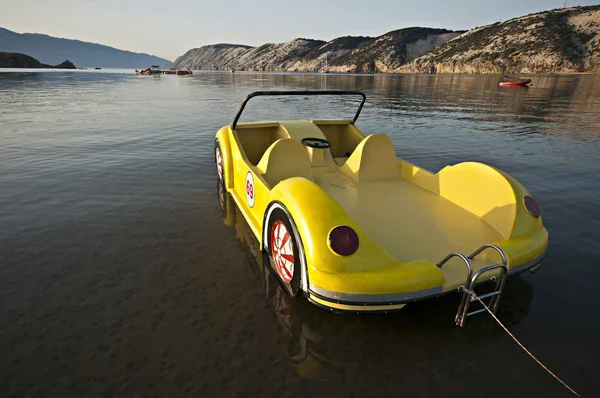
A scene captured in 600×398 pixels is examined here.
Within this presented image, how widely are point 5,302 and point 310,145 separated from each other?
4676 mm

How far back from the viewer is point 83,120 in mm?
13781

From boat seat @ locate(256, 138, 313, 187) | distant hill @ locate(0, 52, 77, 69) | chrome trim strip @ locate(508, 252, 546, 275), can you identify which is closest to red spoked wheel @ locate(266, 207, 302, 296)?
boat seat @ locate(256, 138, 313, 187)

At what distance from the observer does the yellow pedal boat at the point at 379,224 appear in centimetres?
260

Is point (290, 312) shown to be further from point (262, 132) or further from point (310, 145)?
point (262, 132)

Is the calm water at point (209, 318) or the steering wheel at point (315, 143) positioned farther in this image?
the steering wheel at point (315, 143)

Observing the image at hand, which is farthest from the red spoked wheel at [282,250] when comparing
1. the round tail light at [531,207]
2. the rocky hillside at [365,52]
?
the rocky hillside at [365,52]

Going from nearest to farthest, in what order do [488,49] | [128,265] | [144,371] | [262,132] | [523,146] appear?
1. [144,371]
2. [128,265]
3. [262,132]
4. [523,146]
5. [488,49]

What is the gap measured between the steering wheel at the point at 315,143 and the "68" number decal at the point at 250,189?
5.66 feet

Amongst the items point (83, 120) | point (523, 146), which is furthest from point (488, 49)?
point (83, 120)

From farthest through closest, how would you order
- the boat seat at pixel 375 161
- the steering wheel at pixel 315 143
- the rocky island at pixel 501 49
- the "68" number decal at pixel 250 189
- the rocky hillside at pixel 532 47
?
the rocky island at pixel 501 49, the rocky hillside at pixel 532 47, the steering wheel at pixel 315 143, the boat seat at pixel 375 161, the "68" number decal at pixel 250 189

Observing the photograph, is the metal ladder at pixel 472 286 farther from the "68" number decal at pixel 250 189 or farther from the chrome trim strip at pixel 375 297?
the "68" number decal at pixel 250 189

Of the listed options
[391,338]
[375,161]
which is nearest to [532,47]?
[375,161]

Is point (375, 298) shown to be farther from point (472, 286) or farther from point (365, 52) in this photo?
point (365, 52)

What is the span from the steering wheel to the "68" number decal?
5.66 ft
